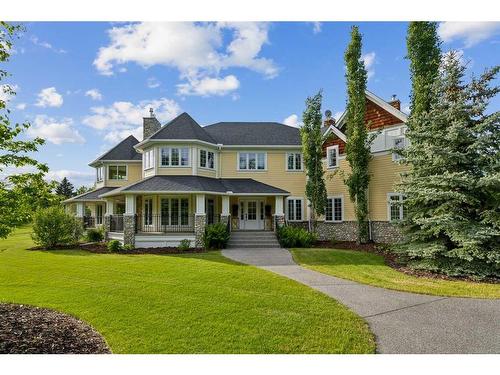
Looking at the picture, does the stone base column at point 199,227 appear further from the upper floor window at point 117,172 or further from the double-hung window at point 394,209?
the upper floor window at point 117,172

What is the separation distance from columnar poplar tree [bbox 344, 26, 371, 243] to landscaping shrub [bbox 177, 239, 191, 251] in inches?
362

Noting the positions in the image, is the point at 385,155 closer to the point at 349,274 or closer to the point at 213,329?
the point at 349,274

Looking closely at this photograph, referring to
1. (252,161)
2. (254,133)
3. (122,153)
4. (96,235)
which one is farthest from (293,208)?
(122,153)

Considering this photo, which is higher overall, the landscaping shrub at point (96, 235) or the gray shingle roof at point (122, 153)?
the gray shingle roof at point (122, 153)

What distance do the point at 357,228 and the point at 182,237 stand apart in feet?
32.5

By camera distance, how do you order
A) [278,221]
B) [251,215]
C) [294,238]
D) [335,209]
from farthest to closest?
[251,215], [335,209], [278,221], [294,238]

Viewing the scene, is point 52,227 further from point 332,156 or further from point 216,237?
point 332,156

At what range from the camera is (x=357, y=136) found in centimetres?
1783

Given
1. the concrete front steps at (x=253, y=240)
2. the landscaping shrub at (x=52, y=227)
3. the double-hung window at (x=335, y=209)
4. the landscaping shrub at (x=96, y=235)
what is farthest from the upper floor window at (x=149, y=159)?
the double-hung window at (x=335, y=209)

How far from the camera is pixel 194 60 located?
11.2 metres

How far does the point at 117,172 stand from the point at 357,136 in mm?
18636

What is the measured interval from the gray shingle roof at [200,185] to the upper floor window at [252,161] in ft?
2.96

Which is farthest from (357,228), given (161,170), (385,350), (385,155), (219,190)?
(385,350)

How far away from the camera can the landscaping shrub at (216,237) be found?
16.6m
